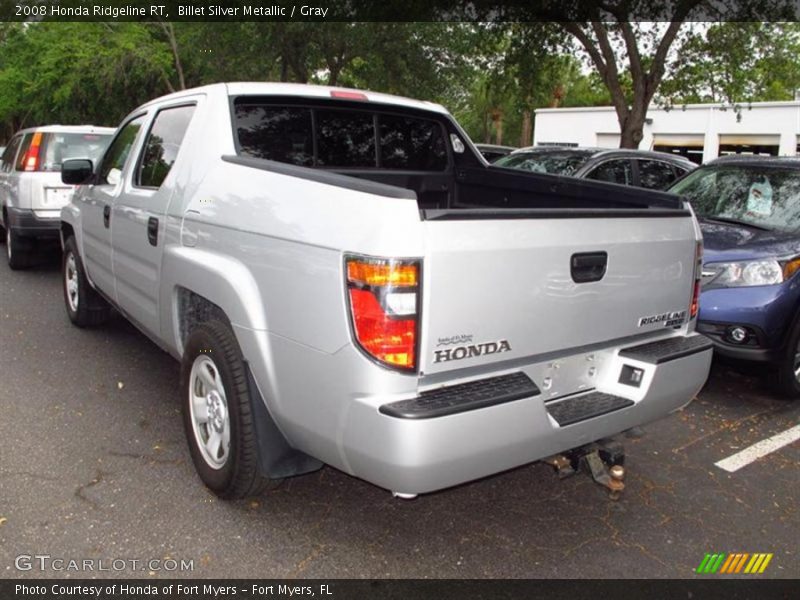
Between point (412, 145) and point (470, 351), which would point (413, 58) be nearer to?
point (412, 145)

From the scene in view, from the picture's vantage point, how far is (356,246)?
2.41 meters

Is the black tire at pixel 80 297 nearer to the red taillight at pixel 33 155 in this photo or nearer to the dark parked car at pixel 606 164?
the red taillight at pixel 33 155

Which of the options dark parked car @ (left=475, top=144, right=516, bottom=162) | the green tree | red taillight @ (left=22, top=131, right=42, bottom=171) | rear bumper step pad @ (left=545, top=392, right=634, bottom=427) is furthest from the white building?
rear bumper step pad @ (left=545, top=392, right=634, bottom=427)

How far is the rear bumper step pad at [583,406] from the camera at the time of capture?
2.80 meters

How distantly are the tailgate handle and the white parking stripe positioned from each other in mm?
1808

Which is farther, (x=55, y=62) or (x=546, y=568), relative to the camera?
(x=55, y=62)

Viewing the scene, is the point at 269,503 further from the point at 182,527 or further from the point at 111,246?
the point at 111,246

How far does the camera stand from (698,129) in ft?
116

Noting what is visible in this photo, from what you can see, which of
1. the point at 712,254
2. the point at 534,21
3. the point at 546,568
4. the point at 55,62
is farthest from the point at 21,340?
the point at 55,62

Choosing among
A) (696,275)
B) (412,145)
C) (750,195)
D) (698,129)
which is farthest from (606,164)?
(698,129)

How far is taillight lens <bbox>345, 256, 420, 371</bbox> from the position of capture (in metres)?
2.37

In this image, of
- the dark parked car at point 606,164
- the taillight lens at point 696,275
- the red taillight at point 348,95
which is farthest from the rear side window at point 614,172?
the taillight lens at point 696,275

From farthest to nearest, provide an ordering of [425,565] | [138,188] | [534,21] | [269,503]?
[534,21] < [138,188] < [269,503] < [425,565]

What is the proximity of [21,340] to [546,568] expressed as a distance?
4810 millimetres
